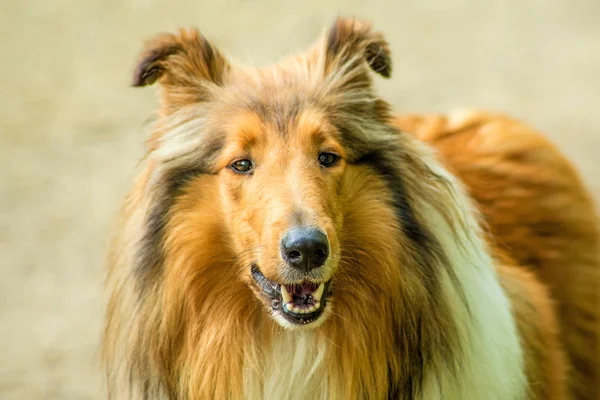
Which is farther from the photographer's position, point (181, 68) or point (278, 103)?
point (181, 68)

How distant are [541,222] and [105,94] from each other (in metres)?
4.66

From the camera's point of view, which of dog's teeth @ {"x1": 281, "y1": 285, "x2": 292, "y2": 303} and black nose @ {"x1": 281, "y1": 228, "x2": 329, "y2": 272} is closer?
black nose @ {"x1": 281, "y1": 228, "x2": 329, "y2": 272}

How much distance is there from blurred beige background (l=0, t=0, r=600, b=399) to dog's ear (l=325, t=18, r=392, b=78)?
2.42m

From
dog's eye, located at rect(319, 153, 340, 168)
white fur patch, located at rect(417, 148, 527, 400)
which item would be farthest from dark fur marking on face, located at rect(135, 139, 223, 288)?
white fur patch, located at rect(417, 148, 527, 400)

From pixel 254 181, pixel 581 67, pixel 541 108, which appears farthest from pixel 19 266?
pixel 581 67

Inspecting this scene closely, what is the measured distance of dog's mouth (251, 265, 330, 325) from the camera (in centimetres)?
307

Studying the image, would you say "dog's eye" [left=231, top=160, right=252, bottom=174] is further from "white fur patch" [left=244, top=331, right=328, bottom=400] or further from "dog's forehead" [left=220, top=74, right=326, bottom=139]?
"white fur patch" [left=244, top=331, right=328, bottom=400]

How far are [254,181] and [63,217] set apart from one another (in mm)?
3547

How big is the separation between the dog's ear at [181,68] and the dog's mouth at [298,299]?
691 millimetres

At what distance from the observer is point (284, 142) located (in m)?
3.17

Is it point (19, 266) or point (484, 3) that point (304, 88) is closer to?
point (19, 266)

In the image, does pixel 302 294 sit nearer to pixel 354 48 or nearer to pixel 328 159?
pixel 328 159

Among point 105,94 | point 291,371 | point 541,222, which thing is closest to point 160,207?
point 291,371

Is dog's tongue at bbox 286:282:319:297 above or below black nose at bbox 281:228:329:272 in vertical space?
below
